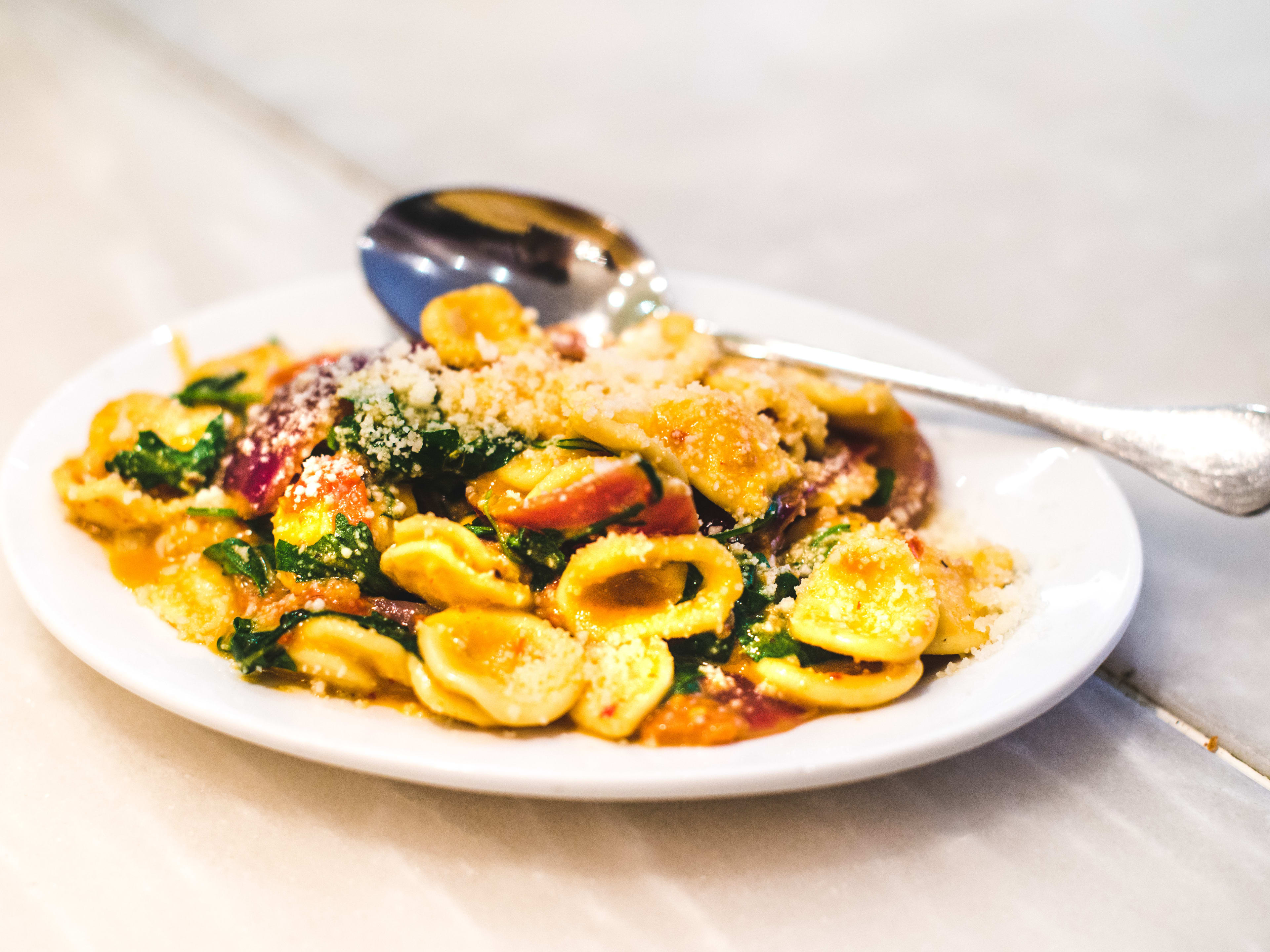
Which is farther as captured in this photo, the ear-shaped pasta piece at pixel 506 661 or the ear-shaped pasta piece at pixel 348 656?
the ear-shaped pasta piece at pixel 348 656

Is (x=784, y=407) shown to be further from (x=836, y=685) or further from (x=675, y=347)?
(x=836, y=685)

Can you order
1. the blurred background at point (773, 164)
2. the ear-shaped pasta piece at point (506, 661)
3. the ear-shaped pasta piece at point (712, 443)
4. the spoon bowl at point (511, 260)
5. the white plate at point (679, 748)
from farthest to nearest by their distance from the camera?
1. the blurred background at point (773, 164)
2. the spoon bowl at point (511, 260)
3. the ear-shaped pasta piece at point (712, 443)
4. the ear-shaped pasta piece at point (506, 661)
5. the white plate at point (679, 748)

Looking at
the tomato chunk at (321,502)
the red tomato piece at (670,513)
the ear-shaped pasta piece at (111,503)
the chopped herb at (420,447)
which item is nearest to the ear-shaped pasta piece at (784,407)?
the red tomato piece at (670,513)

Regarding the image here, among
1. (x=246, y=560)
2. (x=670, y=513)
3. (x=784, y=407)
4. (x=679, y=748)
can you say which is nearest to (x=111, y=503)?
(x=246, y=560)

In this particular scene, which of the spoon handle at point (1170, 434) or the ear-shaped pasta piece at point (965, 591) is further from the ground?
the spoon handle at point (1170, 434)

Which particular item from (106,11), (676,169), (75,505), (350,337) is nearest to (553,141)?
(676,169)

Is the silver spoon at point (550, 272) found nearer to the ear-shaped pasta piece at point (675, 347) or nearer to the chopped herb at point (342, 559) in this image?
the ear-shaped pasta piece at point (675, 347)

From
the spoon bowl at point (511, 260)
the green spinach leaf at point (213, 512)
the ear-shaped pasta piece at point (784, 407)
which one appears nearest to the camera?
the green spinach leaf at point (213, 512)
